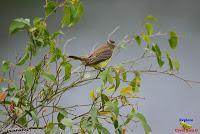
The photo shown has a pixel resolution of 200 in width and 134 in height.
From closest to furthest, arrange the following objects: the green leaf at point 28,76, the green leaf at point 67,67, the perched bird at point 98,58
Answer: the green leaf at point 28,76, the green leaf at point 67,67, the perched bird at point 98,58

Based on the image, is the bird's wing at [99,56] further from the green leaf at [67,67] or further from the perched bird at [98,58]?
the green leaf at [67,67]

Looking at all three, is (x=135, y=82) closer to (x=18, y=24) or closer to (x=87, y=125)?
(x=87, y=125)

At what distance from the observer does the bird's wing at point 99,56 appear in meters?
1.08

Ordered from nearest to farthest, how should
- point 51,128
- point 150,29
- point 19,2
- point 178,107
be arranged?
point 51,128 → point 150,29 → point 178,107 → point 19,2

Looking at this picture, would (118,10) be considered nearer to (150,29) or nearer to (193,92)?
(193,92)

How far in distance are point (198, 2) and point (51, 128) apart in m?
1.92

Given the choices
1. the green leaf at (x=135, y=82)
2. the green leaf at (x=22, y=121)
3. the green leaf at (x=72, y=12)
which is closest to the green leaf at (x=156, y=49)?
the green leaf at (x=135, y=82)

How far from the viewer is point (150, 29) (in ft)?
3.01

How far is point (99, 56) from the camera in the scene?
112 centimetres

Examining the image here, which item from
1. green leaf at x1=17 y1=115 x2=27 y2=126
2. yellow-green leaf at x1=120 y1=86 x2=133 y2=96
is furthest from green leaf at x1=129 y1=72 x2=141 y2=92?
green leaf at x1=17 y1=115 x2=27 y2=126

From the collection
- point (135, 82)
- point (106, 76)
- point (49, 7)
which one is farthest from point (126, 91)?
point (49, 7)

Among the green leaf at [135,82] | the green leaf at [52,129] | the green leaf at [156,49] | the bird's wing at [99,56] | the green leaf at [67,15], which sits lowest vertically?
the green leaf at [52,129]

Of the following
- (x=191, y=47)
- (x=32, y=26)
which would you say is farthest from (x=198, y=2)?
(x=32, y=26)

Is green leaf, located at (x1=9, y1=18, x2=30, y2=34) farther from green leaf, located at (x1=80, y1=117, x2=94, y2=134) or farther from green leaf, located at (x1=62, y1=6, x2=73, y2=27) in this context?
green leaf, located at (x1=80, y1=117, x2=94, y2=134)
